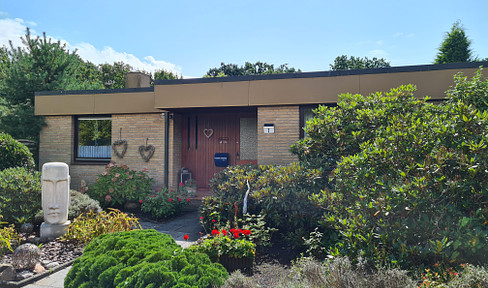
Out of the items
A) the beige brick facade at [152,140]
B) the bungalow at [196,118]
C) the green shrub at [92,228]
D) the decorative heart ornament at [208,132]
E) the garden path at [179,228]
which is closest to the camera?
the garden path at [179,228]

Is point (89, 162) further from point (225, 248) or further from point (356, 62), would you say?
point (356, 62)

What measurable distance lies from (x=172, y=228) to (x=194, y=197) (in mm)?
2139

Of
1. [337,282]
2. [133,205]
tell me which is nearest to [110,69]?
[133,205]

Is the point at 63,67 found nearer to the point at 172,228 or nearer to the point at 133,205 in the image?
the point at 133,205

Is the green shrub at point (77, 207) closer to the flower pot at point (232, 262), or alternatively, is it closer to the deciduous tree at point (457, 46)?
the flower pot at point (232, 262)

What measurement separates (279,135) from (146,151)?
4.16 meters

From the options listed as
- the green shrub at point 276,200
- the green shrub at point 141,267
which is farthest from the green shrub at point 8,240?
the green shrub at point 276,200

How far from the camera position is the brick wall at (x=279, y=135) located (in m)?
8.37

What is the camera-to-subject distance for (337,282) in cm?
319

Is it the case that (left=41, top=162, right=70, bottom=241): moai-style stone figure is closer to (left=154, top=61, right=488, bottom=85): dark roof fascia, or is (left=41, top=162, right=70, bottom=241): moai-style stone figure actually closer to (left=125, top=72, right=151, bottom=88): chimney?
(left=154, top=61, right=488, bottom=85): dark roof fascia

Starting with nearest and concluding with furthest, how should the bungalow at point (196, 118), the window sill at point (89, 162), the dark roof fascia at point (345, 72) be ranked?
the dark roof fascia at point (345, 72) → the bungalow at point (196, 118) → the window sill at point (89, 162)

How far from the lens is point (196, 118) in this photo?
Answer: 10.8m

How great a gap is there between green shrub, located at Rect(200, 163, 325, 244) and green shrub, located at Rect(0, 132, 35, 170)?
5359mm

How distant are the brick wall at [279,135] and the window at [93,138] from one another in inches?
208
